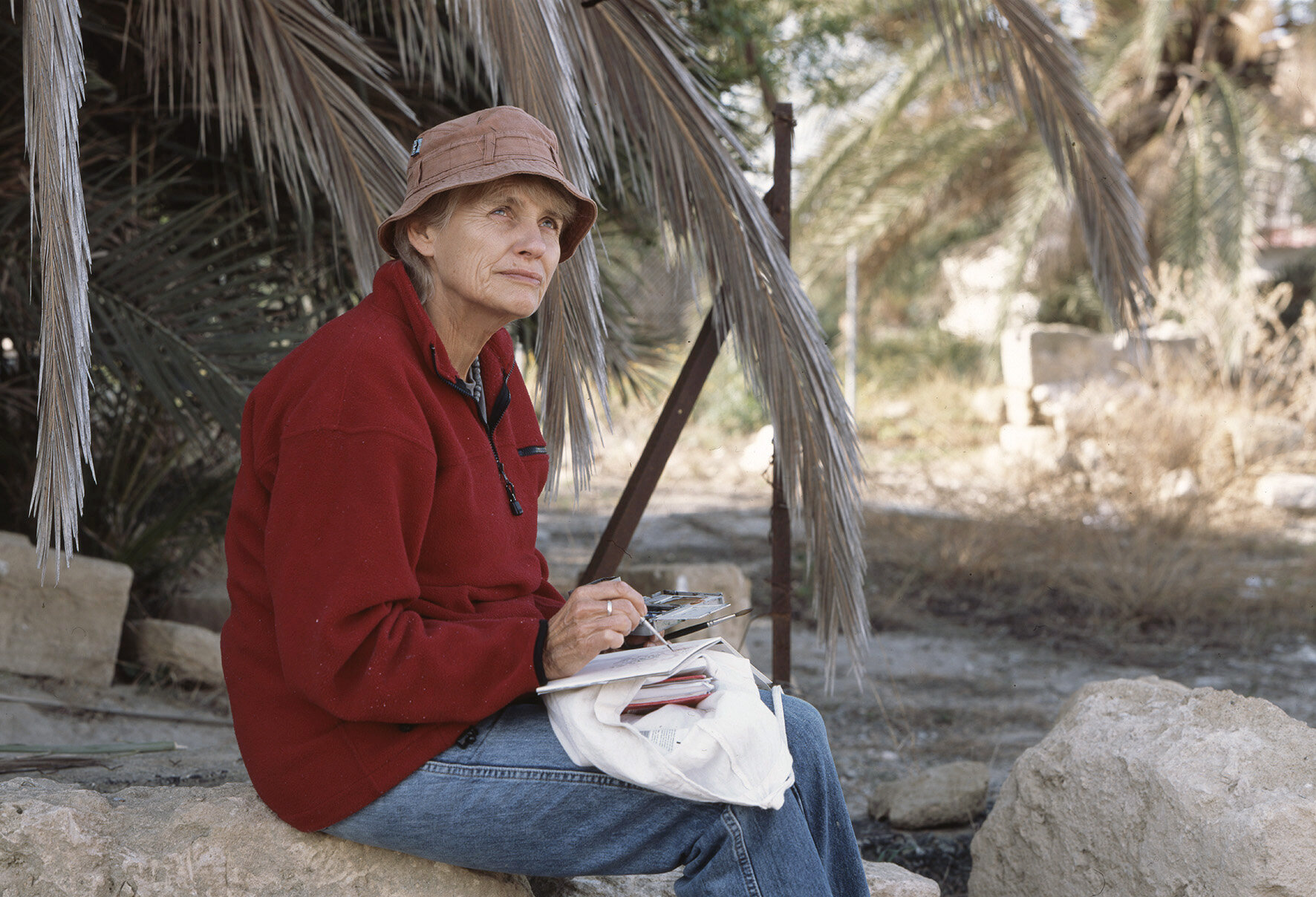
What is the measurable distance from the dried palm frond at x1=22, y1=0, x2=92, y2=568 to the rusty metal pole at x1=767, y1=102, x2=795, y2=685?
1897 mm

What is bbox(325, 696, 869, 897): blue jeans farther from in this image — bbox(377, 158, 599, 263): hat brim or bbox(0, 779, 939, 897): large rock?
bbox(377, 158, 599, 263): hat brim

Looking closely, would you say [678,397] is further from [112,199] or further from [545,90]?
[112,199]

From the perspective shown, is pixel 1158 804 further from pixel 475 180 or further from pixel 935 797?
pixel 475 180

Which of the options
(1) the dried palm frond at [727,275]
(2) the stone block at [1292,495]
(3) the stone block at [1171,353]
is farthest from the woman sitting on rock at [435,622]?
(2) the stone block at [1292,495]

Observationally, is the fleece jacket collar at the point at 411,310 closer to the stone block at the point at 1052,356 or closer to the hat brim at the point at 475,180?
the hat brim at the point at 475,180

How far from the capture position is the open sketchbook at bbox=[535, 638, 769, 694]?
1672mm

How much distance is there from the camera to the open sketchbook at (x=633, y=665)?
167cm

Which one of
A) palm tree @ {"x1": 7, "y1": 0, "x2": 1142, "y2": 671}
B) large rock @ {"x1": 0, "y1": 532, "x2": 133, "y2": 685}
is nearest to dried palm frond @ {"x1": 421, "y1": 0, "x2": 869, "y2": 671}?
palm tree @ {"x1": 7, "y1": 0, "x2": 1142, "y2": 671}

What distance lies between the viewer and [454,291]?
1938mm

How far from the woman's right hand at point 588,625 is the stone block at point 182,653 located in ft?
9.19

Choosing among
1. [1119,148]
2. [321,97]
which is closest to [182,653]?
[321,97]

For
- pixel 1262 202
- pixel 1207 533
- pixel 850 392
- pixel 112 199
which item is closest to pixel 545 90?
pixel 112 199

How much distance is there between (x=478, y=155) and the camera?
188 centimetres

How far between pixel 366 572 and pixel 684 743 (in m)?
0.51
